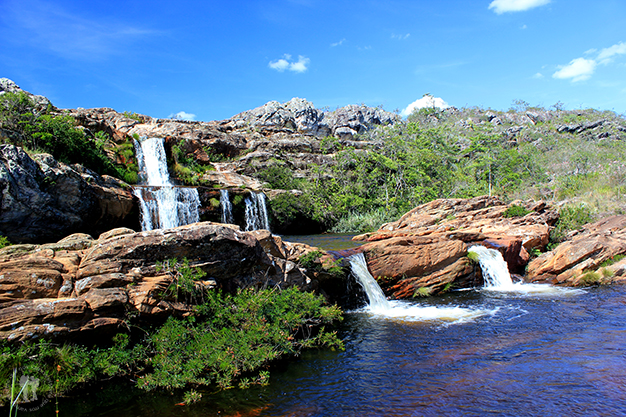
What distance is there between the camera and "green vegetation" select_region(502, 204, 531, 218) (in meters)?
19.4

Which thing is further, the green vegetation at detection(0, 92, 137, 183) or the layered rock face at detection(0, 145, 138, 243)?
the green vegetation at detection(0, 92, 137, 183)

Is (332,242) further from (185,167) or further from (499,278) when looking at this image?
(185,167)

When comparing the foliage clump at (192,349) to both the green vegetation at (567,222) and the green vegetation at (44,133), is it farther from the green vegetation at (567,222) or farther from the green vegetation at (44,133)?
the green vegetation at (567,222)

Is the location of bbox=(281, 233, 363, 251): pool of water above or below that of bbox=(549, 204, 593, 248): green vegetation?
above

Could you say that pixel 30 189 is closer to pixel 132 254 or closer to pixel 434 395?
pixel 132 254

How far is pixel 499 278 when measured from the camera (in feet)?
44.3

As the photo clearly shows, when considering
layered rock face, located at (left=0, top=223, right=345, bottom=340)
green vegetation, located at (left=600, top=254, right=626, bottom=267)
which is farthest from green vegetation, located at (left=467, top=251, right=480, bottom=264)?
layered rock face, located at (left=0, top=223, right=345, bottom=340)

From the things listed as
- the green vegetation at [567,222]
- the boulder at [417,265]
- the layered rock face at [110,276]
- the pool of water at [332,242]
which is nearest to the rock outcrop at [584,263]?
the green vegetation at [567,222]

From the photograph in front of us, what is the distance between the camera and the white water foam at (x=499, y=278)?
12.3 m

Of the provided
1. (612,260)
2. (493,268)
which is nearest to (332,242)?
(493,268)

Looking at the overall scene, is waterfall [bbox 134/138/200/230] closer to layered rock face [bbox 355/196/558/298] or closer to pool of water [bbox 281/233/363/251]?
pool of water [bbox 281/233/363/251]

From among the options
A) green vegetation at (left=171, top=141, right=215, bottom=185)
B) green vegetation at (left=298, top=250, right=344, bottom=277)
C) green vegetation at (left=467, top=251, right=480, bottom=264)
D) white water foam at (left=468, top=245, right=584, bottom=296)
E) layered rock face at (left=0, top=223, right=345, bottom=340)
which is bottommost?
white water foam at (left=468, top=245, right=584, bottom=296)

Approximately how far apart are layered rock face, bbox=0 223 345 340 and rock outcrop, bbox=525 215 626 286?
11.1m

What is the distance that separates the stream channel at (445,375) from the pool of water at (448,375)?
0.01 m
